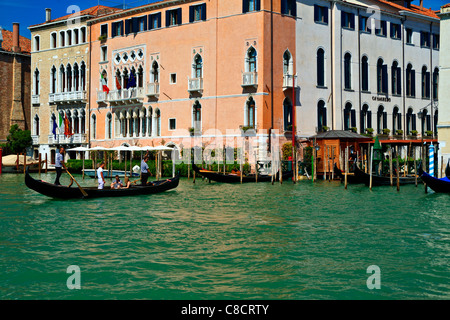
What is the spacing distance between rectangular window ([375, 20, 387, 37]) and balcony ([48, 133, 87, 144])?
1865 centimetres

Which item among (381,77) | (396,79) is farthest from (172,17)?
(396,79)

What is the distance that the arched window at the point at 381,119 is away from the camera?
3375cm

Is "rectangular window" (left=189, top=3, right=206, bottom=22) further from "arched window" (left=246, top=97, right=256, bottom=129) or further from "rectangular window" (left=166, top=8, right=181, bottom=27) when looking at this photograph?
"arched window" (left=246, top=97, right=256, bottom=129)

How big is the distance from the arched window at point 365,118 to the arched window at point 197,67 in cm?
903

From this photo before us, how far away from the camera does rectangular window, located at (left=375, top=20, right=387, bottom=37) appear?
3356cm

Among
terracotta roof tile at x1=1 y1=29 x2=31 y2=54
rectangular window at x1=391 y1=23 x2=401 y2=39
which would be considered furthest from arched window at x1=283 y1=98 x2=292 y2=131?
terracotta roof tile at x1=1 y1=29 x2=31 y2=54

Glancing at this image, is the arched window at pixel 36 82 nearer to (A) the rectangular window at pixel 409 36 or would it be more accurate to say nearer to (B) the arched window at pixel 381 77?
(B) the arched window at pixel 381 77

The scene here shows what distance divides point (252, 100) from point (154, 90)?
22.0 ft

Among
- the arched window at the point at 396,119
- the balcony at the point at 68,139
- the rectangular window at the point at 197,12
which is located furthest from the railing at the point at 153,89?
the arched window at the point at 396,119

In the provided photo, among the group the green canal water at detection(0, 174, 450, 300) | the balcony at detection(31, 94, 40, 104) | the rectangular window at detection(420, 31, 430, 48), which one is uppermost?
the rectangular window at detection(420, 31, 430, 48)

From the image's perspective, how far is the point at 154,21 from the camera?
33.4 meters

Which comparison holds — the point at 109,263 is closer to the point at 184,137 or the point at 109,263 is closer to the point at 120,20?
the point at 184,137

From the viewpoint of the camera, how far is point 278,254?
9758 mm
